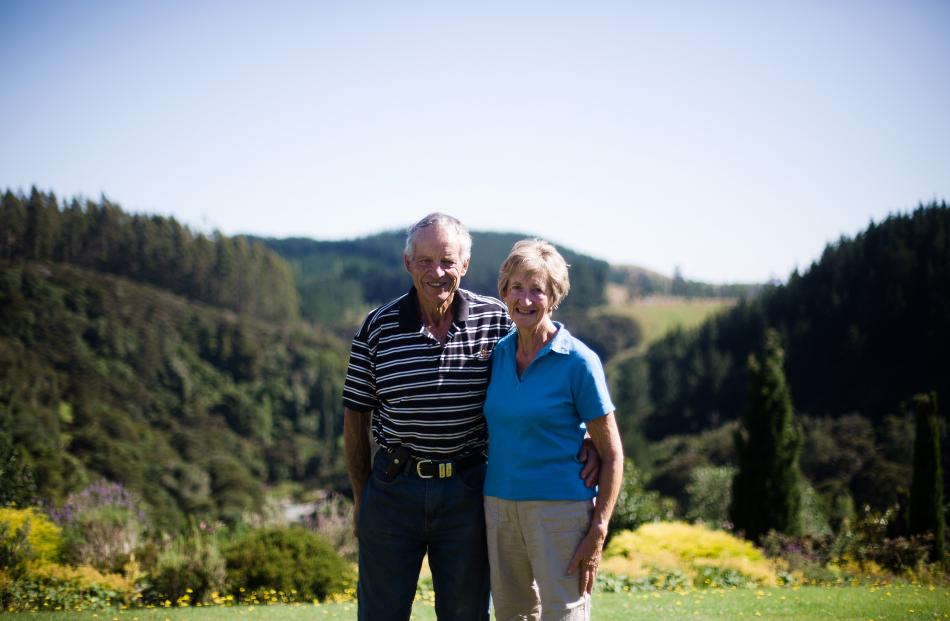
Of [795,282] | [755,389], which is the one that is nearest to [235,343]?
[795,282]

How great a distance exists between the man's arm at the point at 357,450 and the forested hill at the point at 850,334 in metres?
39.0

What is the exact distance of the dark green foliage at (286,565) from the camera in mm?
7633

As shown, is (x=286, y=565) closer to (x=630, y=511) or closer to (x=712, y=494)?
(x=630, y=511)

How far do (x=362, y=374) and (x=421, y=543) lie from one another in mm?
760

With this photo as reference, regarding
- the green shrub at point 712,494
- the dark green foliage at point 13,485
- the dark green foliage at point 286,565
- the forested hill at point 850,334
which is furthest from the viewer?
the forested hill at point 850,334

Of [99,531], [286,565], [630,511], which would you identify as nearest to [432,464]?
[286,565]

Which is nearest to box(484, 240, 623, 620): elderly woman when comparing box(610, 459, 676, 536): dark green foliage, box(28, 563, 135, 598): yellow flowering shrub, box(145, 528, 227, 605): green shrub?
box(145, 528, 227, 605): green shrub

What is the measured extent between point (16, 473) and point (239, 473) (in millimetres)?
29446

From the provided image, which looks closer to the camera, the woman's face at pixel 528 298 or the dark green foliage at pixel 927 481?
the woman's face at pixel 528 298

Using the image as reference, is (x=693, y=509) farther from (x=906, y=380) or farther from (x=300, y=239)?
(x=300, y=239)

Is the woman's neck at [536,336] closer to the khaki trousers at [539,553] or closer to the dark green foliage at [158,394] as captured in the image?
the khaki trousers at [539,553]

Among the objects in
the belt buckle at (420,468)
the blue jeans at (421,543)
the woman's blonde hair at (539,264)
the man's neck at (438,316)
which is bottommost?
the blue jeans at (421,543)

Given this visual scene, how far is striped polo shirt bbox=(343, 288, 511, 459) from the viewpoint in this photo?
3.08 meters

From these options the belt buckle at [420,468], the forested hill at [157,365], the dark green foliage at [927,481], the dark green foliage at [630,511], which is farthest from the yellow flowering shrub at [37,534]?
the dark green foliage at [927,481]
